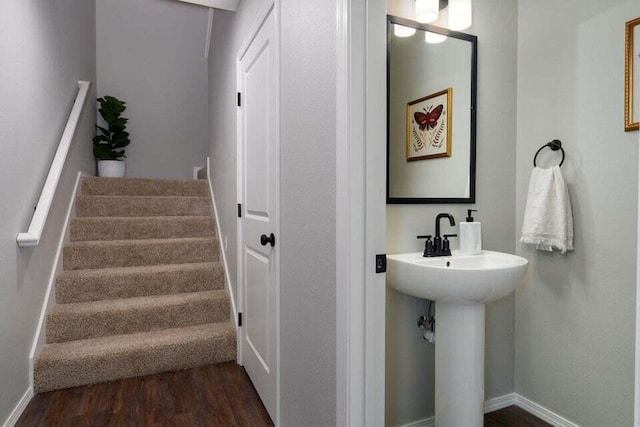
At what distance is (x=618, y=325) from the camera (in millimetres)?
1581

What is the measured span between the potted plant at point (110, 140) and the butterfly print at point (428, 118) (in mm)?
3405

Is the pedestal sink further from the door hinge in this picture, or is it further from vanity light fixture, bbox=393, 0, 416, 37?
vanity light fixture, bbox=393, 0, 416, 37

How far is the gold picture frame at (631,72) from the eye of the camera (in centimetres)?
148

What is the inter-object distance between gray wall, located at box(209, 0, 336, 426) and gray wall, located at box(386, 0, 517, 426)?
430 mm

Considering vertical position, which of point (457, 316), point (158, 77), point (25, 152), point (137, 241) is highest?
point (158, 77)

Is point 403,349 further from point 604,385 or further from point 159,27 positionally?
point 159,27

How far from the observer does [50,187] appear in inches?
88.8

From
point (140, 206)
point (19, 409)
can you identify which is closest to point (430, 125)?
point (19, 409)

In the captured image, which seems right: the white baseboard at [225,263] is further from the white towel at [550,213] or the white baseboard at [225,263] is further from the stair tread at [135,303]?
the white towel at [550,213]

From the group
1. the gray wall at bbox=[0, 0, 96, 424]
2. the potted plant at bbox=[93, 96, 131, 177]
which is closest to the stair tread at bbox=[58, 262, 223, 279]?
the gray wall at bbox=[0, 0, 96, 424]

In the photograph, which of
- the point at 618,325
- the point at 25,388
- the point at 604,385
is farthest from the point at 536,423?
the point at 25,388

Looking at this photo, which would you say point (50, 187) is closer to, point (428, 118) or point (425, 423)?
point (428, 118)

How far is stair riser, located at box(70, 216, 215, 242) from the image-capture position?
10.0 ft

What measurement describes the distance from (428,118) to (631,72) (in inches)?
30.9
